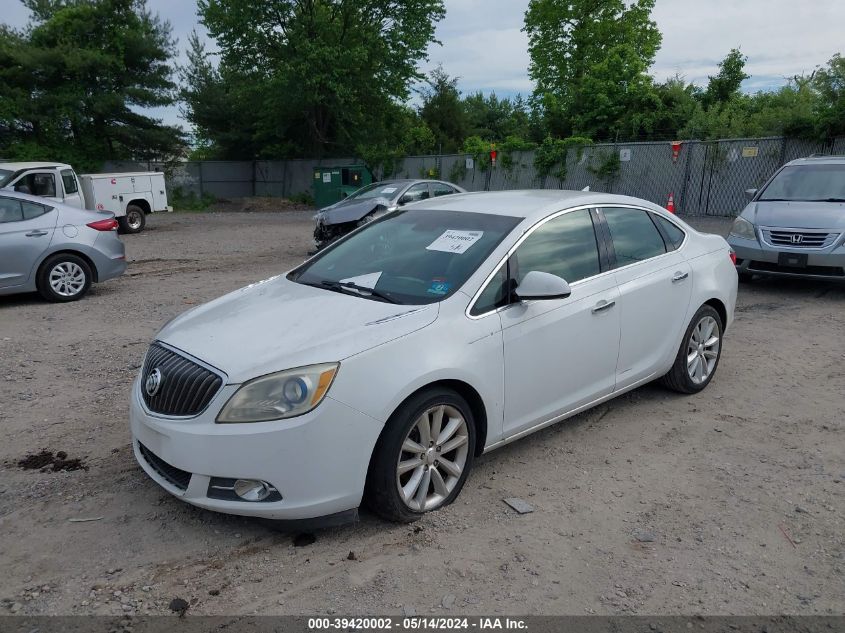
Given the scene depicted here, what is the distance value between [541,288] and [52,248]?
24.7 feet

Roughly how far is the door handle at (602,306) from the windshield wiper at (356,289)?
1301mm

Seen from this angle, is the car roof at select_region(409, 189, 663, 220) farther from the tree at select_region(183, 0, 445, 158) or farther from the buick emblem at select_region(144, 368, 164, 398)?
the tree at select_region(183, 0, 445, 158)

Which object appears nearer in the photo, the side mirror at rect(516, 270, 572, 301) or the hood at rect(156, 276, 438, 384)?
the hood at rect(156, 276, 438, 384)

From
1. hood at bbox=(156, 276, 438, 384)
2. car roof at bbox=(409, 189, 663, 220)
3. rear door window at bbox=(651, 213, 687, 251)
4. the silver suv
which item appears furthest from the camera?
the silver suv

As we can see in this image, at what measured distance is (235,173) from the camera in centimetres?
3650

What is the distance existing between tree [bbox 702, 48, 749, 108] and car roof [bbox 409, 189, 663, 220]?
26.7 meters

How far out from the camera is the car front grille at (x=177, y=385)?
3205mm

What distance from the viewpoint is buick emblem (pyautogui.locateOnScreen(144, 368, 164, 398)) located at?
11.3 ft

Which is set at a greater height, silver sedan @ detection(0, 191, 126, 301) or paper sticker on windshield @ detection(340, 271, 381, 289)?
paper sticker on windshield @ detection(340, 271, 381, 289)

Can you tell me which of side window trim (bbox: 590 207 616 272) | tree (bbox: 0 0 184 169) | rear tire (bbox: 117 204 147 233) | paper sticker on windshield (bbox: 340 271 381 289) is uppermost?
tree (bbox: 0 0 184 169)

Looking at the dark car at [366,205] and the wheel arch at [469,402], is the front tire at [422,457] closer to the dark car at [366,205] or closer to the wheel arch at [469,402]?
the wheel arch at [469,402]

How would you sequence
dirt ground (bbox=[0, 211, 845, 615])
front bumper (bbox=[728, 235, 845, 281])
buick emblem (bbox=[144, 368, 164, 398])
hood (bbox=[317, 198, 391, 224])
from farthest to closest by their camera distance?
hood (bbox=[317, 198, 391, 224]) < front bumper (bbox=[728, 235, 845, 281]) < buick emblem (bbox=[144, 368, 164, 398]) < dirt ground (bbox=[0, 211, 845, 615])

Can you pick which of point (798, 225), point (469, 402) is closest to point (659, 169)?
point (798, 225)

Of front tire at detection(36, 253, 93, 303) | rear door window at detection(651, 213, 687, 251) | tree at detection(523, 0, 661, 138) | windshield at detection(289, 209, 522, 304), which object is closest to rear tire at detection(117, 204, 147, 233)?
front tire at detection(36, 253, 93, 303)
